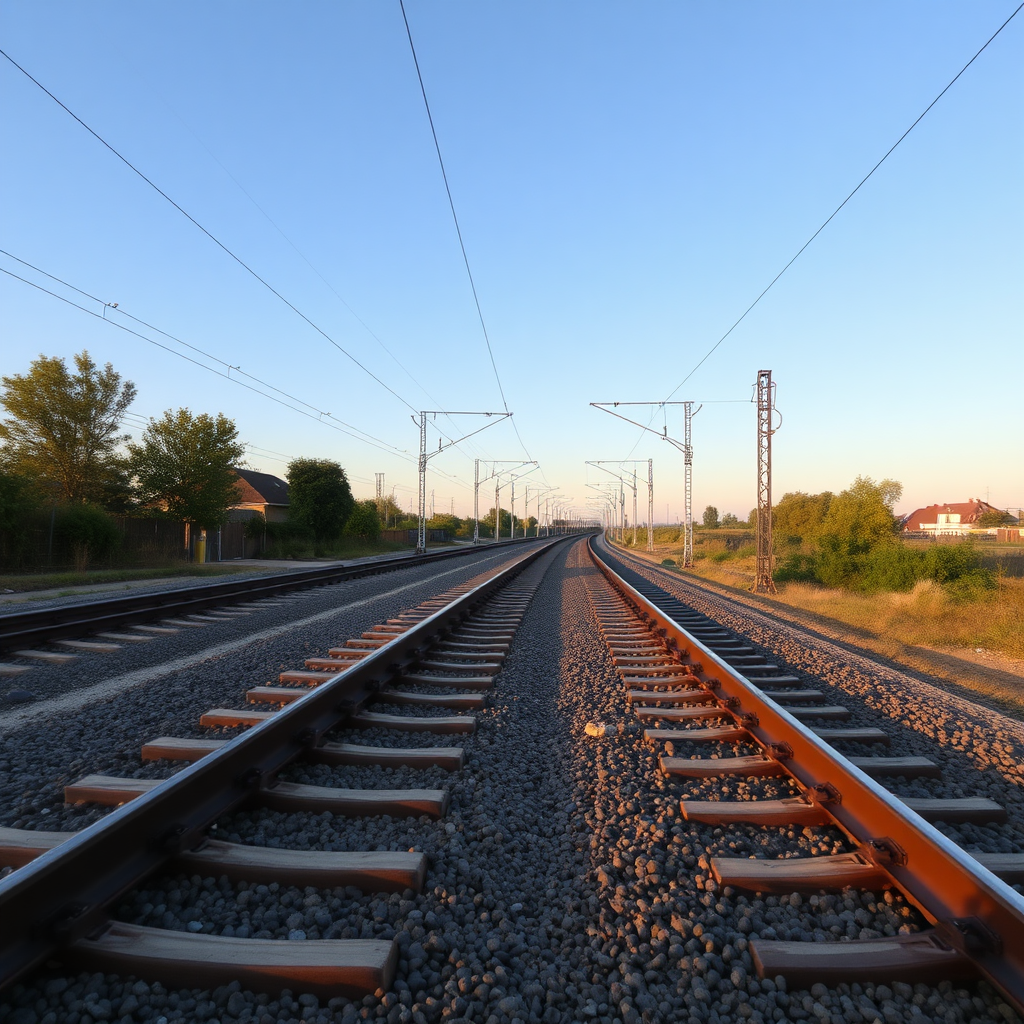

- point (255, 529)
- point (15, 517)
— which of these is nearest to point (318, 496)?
point (255, 529)

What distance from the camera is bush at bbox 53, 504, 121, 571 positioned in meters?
18.9

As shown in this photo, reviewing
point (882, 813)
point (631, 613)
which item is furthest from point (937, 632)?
point (882, 813)

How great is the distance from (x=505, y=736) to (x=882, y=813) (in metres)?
2.03

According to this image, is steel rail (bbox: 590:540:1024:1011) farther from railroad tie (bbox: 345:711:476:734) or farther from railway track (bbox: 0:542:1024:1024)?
railroad tie (bbox: 345:711:476:734)

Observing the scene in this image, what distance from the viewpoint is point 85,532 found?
19281 mm

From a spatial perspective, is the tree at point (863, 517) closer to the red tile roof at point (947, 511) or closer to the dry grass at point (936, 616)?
the dry grass at point (936, 616)

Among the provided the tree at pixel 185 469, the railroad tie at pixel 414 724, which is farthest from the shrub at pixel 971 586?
the tree at pixel 185 469

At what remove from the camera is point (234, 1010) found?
156cm

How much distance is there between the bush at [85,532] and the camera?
18938 mm

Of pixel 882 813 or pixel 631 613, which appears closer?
pixel 882 813

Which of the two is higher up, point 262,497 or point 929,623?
point 262,497

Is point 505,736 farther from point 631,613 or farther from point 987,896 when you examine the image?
point 631,613

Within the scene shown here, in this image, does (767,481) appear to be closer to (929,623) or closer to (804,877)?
(929,623)

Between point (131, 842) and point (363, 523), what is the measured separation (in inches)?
1604
